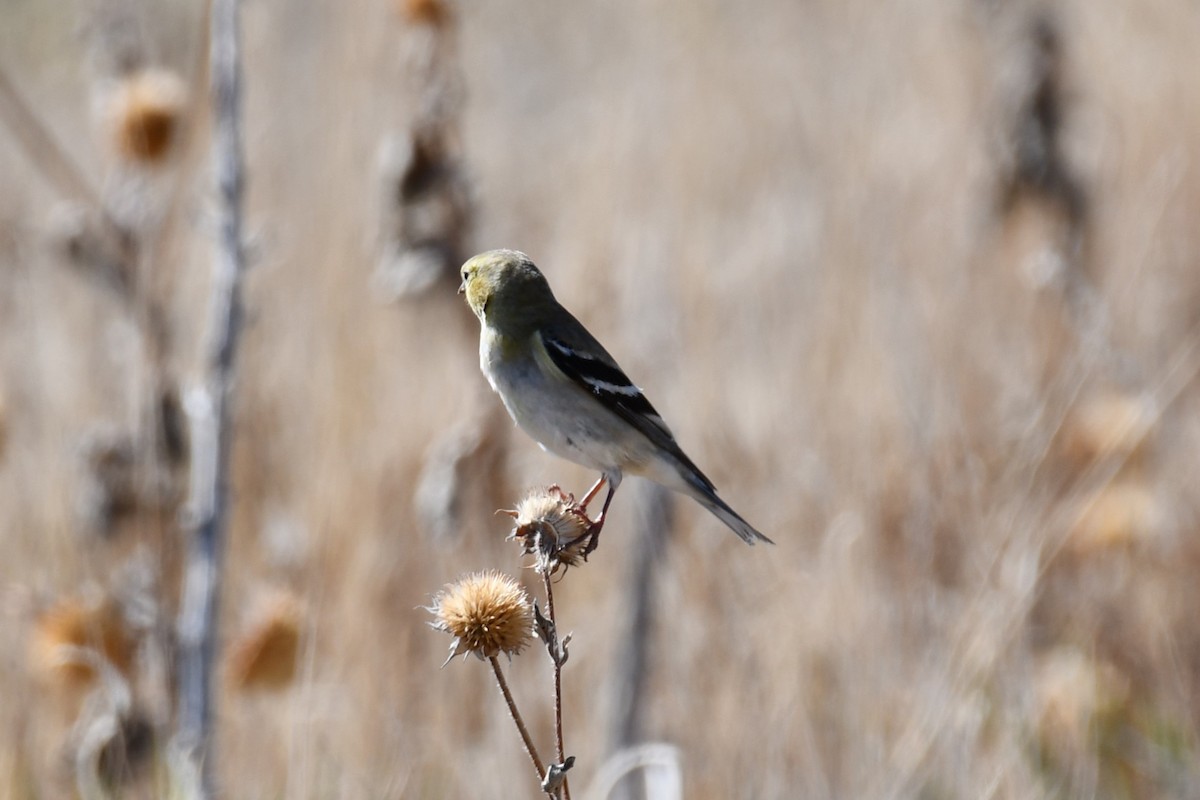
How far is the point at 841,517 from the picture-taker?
14.3 feet

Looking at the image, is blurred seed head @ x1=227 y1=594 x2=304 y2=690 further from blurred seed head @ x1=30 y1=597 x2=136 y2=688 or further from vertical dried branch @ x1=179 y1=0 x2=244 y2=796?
blurred seed head @ x1=30 y1=597 x2=136 y2=688

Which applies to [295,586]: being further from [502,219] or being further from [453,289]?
[502,219]

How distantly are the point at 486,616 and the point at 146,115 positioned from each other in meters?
1.99

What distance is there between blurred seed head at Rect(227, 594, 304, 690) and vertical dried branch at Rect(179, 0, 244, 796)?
0.20 meters

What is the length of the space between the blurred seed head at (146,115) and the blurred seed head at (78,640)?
108cm

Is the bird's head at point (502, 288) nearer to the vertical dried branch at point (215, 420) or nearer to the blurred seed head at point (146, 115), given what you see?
the vertical dried branch at point (215, 420)

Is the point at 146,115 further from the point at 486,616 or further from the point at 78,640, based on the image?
the point at 486,616

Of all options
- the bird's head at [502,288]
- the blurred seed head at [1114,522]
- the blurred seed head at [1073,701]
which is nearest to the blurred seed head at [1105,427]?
the blurred seed head at [1114,522]

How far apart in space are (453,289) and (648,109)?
247 cm

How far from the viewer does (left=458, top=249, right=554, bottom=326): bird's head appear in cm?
226

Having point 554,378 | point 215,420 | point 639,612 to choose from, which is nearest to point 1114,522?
point 639,612

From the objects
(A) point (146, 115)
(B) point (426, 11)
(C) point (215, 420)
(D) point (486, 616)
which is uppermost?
(B) point (426, 11)

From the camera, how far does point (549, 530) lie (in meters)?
1.64

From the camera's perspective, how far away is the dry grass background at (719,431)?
3.39 metres
